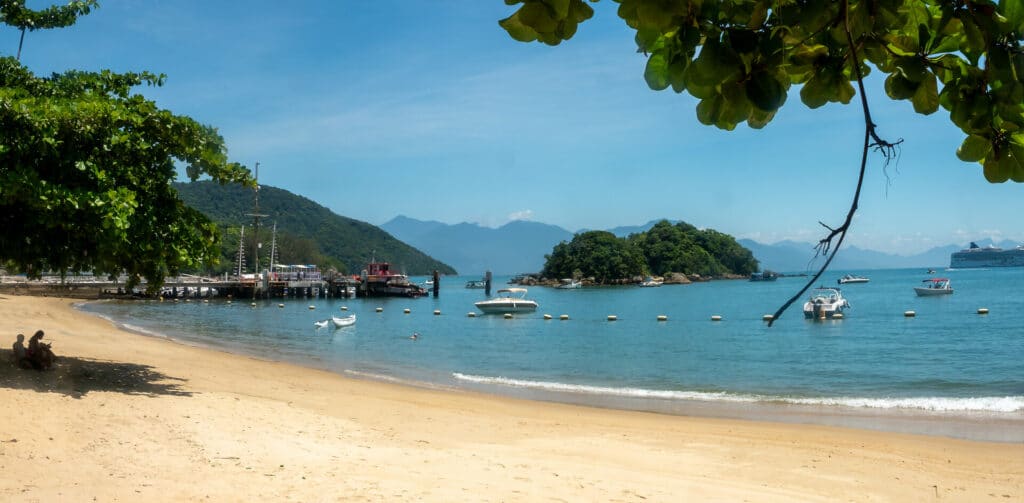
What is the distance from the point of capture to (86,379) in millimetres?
11055

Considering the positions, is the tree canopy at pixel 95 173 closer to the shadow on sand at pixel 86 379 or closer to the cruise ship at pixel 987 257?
the shadow on sand at pixel 86 379

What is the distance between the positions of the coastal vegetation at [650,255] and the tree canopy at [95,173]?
102m

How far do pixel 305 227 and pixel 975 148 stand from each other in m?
167

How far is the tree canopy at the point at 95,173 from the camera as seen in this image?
912 centimetres

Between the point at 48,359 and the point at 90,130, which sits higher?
the point at 90,130

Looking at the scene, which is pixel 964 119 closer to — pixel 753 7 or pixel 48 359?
pixel 753 7

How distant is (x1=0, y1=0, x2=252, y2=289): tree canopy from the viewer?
912 centimetres

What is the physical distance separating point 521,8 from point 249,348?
27.1 metres

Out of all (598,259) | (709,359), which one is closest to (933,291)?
(709,359)

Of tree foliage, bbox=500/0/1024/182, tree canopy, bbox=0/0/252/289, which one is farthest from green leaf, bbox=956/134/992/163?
tree canopy, bbox=0/0/252/289

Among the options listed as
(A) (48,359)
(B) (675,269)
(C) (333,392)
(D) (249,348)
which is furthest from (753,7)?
(B) (675,269)

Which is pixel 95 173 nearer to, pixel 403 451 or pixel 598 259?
pixel 403 451

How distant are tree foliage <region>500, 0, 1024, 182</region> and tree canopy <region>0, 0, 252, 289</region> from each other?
9.58 m

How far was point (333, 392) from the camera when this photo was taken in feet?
48.6
